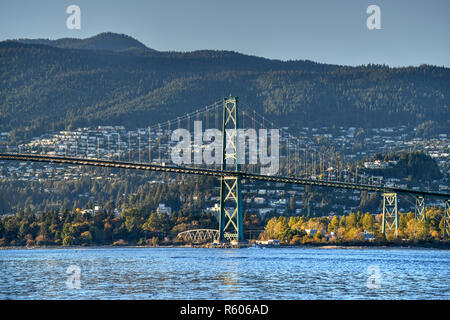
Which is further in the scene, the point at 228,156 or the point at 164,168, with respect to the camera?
the point at 228,156

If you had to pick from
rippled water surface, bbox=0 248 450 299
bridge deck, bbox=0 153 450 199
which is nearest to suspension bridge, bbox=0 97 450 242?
bridge deck, bbox=0 153 450 199

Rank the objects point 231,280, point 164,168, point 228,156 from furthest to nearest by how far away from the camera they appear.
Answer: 1. point 228,156
2. point 164,168
3. point 231,280

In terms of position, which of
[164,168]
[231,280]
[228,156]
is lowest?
[231,280]

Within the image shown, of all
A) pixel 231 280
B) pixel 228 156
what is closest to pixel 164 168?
pixel 228 156

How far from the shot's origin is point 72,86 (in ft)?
638

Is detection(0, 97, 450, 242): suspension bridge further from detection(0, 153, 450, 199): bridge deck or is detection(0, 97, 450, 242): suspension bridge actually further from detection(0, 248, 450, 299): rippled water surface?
detection(0, 248, 450, 299): rippled water surface

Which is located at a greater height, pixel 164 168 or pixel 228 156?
pixel 228 156

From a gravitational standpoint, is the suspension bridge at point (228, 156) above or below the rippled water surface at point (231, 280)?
above

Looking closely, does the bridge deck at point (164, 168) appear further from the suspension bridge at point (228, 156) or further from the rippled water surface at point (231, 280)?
the rippled water surface at point (231, 280)

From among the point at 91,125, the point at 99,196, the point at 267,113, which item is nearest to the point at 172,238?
the point at 99,196

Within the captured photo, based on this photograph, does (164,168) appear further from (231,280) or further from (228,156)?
(231,280)

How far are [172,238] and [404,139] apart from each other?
102m

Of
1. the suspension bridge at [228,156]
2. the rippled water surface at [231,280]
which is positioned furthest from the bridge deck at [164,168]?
the rippled water surface at [231,280]
